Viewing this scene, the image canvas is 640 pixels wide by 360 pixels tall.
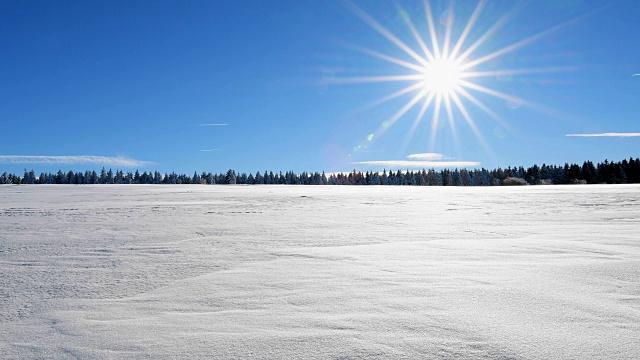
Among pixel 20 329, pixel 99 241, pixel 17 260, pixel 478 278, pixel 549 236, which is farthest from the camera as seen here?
pixel 549 236

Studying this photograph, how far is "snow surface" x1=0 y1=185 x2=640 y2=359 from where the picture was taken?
5.85 feet

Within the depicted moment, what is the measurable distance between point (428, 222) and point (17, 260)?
5738 mm

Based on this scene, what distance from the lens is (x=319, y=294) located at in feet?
8.30

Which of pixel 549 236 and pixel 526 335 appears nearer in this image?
pixel 526 335

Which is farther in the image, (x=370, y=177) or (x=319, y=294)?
(x=370, y=177)

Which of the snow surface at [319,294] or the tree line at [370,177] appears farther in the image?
the tree line at [370,177]

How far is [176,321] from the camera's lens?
2104mm

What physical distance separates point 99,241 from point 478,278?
4342 mm

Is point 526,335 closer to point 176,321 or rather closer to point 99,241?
point 176,321

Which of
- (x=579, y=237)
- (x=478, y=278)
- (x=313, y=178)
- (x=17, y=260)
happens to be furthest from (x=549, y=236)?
(x=313, y=178)

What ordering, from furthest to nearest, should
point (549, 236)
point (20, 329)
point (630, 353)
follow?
point (549, 236) < point (20, 329) < point (630, 353)

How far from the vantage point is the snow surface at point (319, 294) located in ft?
5.85

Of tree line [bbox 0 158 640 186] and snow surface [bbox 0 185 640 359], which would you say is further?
tree line [bbox 0 158 640 186]

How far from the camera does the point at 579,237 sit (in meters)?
4.65
